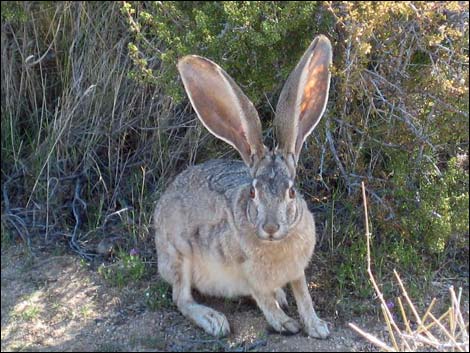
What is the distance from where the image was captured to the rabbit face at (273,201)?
148 inches

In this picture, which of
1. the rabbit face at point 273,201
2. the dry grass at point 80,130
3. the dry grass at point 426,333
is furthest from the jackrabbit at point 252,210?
the dry grass at point 80,130

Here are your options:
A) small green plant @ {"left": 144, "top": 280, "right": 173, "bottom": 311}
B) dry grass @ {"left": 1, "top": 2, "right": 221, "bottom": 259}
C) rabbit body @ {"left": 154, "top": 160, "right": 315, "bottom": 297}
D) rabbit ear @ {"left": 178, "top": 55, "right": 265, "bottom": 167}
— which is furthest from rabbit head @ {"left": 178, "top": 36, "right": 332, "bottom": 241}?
dry grass @ {"left": 1, "top": 2, "right": 221, "bottom": 259}

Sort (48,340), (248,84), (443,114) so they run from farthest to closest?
(248,84)
(443,114)
(48,340)

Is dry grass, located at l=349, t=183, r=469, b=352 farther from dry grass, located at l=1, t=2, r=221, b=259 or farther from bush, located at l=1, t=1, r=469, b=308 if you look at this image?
dry grass, located at l=1, t=2, r=221, b=259

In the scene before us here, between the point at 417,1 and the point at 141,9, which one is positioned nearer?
the point at 417,1

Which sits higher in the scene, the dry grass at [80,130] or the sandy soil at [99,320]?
the dry grass at [80,130]

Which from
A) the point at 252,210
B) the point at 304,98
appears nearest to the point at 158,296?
the point at 252,210

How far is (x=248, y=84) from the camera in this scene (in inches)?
190

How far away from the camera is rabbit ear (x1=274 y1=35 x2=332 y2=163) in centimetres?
403

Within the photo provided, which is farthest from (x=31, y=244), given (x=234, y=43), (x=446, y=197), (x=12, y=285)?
(x=446, y=197)

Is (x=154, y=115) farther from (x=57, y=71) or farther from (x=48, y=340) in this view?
(x=48, y=340)

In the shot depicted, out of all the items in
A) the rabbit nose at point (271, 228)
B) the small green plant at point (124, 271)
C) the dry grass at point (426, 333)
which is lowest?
the small green plant at point (124, 271)

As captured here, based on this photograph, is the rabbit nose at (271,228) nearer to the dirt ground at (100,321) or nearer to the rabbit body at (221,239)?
the rabbit body at (221,239)

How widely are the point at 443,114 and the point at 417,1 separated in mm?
636
